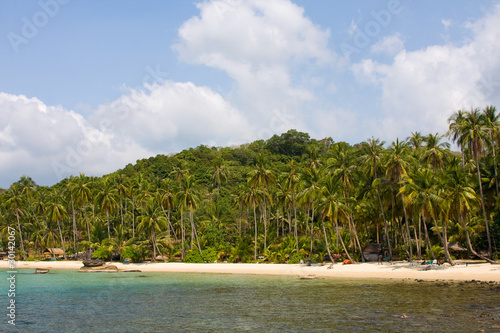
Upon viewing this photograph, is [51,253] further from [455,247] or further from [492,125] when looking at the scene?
[492,125]

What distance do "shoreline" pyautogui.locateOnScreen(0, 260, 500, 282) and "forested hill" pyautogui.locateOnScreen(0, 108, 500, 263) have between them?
2825 millimetres

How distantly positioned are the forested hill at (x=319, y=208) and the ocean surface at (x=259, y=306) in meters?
9.73

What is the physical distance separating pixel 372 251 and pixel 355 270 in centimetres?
997

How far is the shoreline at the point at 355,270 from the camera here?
3553cm

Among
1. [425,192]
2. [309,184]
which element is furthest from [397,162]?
[309,184]

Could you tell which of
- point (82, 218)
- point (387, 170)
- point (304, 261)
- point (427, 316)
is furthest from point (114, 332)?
point (82, 218)

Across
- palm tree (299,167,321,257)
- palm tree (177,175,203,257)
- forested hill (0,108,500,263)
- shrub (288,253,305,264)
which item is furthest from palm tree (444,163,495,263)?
palm tree (177,175,203,257)

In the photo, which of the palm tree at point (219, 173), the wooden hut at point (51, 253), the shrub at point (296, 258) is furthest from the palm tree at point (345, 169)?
the wooden hut at point (51, 253)

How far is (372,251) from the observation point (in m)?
51.2

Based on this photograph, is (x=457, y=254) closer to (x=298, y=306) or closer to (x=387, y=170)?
(x=387, y=170)

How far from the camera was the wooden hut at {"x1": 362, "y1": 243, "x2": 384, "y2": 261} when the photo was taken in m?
50.6

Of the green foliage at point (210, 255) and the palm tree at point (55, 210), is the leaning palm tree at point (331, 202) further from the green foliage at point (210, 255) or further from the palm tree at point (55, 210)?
the palm tree at point (55, 210)

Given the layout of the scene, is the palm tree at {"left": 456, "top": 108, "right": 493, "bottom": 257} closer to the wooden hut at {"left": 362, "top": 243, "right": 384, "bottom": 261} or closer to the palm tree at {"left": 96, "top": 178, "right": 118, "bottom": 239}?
the wooden hut at {"left": 362, "top": 243, "right": 384, "bottom": 261}

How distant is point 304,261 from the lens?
53.6 m
